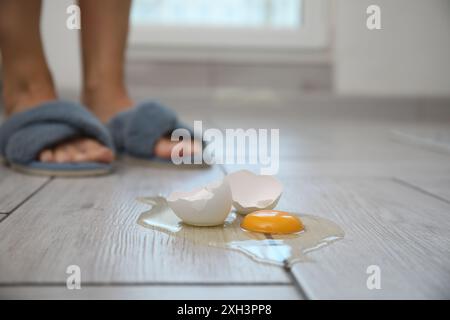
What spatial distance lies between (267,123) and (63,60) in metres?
1.02

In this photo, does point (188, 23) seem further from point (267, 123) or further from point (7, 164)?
point (7, 164)

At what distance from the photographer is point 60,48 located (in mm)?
2664

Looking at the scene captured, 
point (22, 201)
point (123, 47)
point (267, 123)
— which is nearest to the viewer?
point (22, 201)

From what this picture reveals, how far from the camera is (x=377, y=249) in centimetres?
60

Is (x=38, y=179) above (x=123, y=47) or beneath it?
beneath

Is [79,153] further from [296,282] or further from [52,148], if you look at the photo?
[296,282]

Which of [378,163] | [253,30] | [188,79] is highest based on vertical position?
[253,30]

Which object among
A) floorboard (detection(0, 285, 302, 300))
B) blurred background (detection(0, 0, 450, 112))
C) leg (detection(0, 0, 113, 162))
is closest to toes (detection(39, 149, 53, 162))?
leg (detection(0, 0, 113, 162))

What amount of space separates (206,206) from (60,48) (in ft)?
7.21

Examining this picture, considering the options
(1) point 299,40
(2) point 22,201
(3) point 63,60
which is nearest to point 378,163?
(2) point 22,201

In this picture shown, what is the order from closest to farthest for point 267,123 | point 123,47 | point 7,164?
point 7,164 < point 123,47 < point 267,123

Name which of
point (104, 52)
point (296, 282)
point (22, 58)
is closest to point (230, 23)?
point (104, 52)

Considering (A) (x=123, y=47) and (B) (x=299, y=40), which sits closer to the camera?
(A) (x=123, y=47)

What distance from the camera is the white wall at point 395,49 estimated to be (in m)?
2.70
